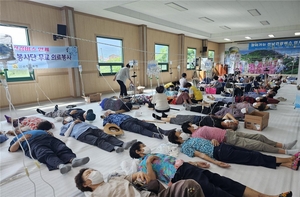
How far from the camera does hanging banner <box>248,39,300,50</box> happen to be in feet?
37.5

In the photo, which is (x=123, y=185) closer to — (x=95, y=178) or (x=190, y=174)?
(x=95, y=178)

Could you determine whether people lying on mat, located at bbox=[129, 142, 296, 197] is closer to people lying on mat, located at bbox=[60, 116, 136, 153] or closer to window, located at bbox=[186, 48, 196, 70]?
people lying on mat, located at bbox=[60, 116, 136, 153]

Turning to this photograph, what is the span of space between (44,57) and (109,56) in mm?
2353

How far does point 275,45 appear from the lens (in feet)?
39.3

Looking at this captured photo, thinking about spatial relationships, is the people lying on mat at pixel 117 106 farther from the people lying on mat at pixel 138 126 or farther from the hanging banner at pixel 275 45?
the hanging banner at pixel 275 45

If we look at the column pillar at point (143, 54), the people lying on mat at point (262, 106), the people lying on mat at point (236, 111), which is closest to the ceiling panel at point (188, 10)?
the column pillar at point (143, 54)

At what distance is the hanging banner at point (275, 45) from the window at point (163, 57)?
717 centimetres

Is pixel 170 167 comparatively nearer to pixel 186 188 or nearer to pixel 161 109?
pixel 186 188

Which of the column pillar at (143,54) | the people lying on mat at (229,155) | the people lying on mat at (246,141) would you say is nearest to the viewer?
the people lying on mat at (229,155)

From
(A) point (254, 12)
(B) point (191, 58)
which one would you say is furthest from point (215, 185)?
(B) point (191, 58)

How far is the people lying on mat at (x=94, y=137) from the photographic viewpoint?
2.28 meters

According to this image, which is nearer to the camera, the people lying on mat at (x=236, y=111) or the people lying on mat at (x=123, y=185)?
the people lying on mat at (x=123, y=185)

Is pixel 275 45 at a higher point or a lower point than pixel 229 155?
higher

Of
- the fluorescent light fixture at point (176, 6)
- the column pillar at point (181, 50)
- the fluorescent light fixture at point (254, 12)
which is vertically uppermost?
the fluorescent light fixture at point (176, 6)
